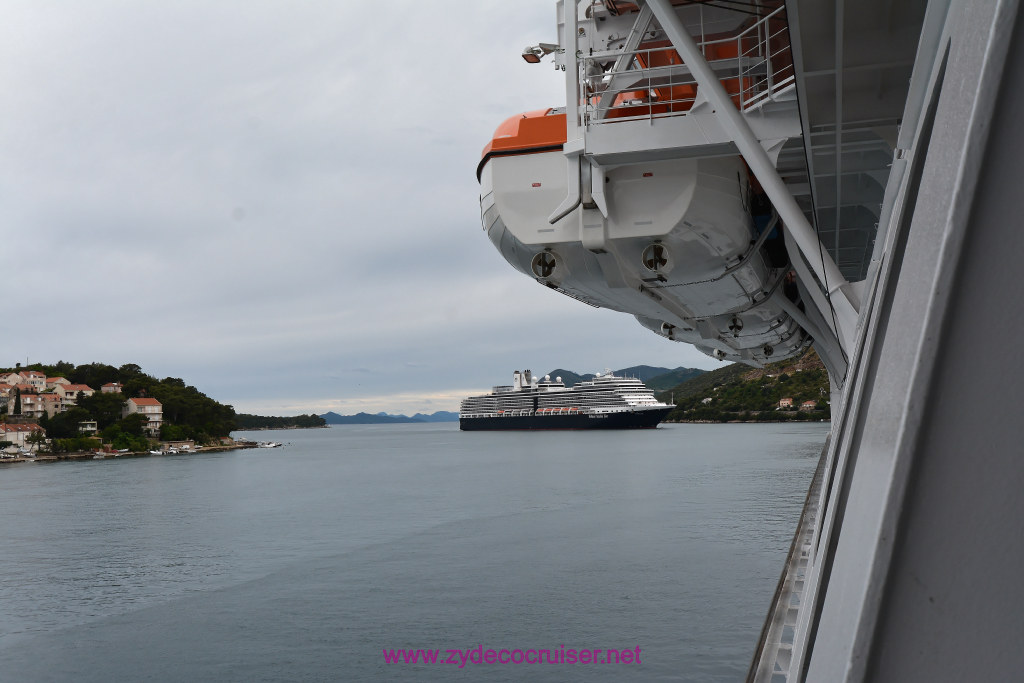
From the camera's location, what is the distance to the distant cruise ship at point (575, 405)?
11631 centimetres

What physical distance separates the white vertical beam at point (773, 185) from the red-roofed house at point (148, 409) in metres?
117

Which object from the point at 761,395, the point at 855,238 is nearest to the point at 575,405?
the point at 761,395

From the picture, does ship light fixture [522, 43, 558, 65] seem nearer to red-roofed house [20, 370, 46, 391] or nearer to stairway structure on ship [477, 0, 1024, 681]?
stairway structure on ship [477, 0, 1024, 681]

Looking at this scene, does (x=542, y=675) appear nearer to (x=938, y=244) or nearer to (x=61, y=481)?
(x=938, y=244)

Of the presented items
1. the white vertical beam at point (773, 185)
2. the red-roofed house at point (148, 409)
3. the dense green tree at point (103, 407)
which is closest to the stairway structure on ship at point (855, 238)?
the white vertical beam at point (773, 185)

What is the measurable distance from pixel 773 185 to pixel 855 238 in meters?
3.47

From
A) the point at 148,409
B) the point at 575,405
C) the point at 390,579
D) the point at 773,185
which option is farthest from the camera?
the point at 575,405

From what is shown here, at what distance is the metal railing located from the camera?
20.0 ft

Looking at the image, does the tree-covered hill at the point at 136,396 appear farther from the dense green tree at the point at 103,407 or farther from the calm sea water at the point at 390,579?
the calm sea water at the point at 390,579

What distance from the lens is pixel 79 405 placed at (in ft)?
355

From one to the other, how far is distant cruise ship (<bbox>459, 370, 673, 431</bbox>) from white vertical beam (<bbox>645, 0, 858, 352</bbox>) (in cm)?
11080

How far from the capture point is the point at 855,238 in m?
8.54

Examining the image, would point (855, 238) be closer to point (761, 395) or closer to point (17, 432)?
point (17, 432)

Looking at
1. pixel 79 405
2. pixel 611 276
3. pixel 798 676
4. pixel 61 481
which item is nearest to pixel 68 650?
pixel 611 276
